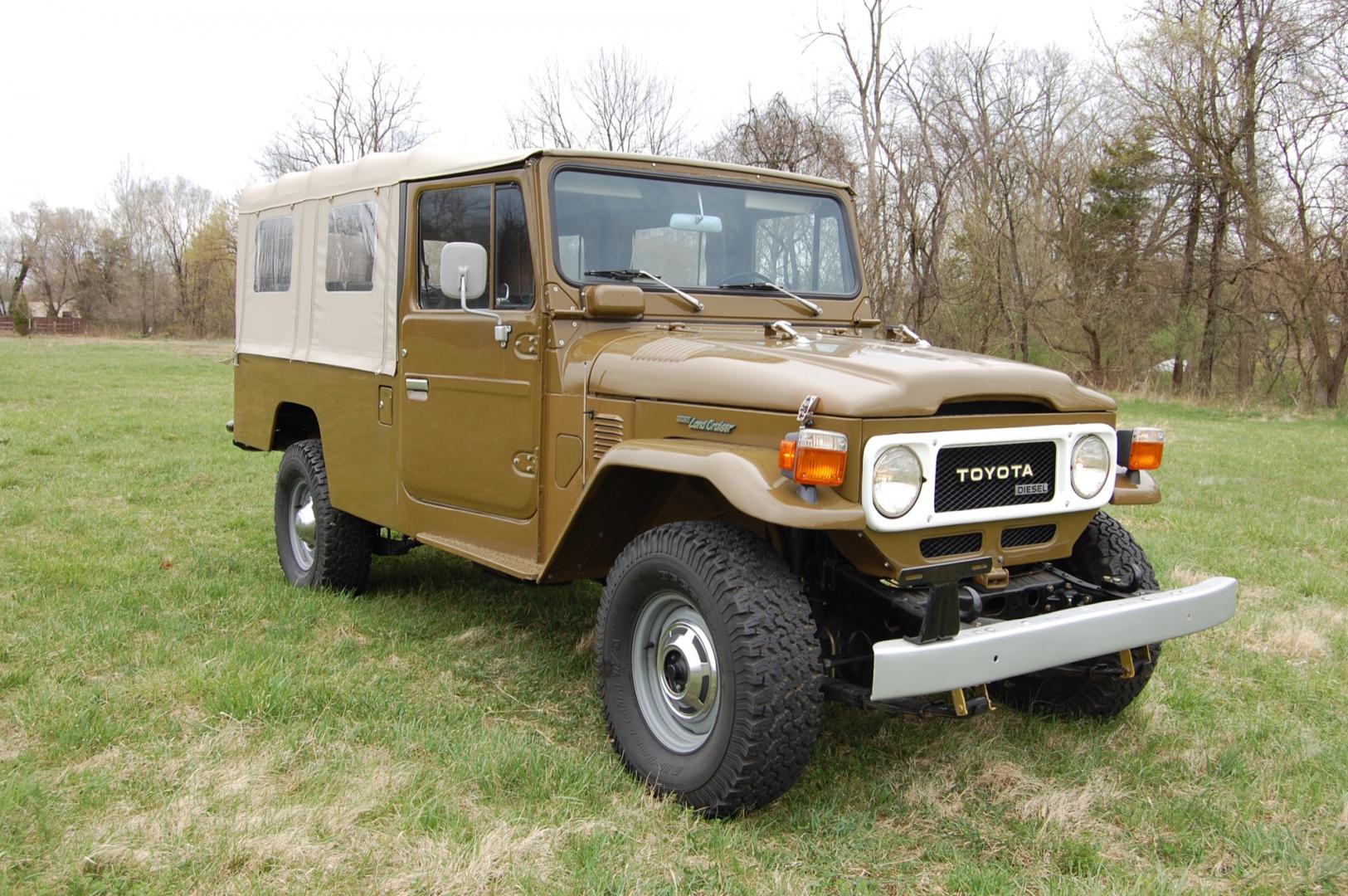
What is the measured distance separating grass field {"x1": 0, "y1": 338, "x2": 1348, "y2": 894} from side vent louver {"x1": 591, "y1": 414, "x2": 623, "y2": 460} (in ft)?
3.40

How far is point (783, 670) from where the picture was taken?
9.55 feet

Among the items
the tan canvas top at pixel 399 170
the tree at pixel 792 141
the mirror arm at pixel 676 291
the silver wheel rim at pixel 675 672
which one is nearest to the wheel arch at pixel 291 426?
the tan canvas top at pixel 399 170

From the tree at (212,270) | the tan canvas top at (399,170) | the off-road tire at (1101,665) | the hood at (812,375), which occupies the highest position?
the tree at (212,270)

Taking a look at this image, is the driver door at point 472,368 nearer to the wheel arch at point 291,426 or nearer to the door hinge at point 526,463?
the door hinge at point 526,463

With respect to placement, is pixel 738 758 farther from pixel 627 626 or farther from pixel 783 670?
pixel 627 626

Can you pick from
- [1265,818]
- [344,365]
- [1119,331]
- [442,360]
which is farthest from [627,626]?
[1119,331]

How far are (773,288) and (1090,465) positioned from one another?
5.09 feet

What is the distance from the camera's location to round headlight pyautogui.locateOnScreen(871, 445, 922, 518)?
2941mm

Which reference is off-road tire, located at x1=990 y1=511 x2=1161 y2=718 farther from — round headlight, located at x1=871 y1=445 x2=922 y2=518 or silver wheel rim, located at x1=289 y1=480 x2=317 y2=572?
silver wheel rim, located at x1=289 y1=480 x2=317 y2=572

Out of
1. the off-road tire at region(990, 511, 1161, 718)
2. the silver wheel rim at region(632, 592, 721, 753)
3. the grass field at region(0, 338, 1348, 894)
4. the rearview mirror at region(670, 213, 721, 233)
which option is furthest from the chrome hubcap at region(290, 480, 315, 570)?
the off-road tire at region(990, 511, 1161, 718)

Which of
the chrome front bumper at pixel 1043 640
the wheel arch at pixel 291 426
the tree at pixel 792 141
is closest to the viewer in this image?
the chrome front bumper at pixel 1043 640

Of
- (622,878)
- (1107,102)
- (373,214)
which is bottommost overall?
(622,878)

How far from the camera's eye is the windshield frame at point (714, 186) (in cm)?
398

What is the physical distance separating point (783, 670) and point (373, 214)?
310 cm
